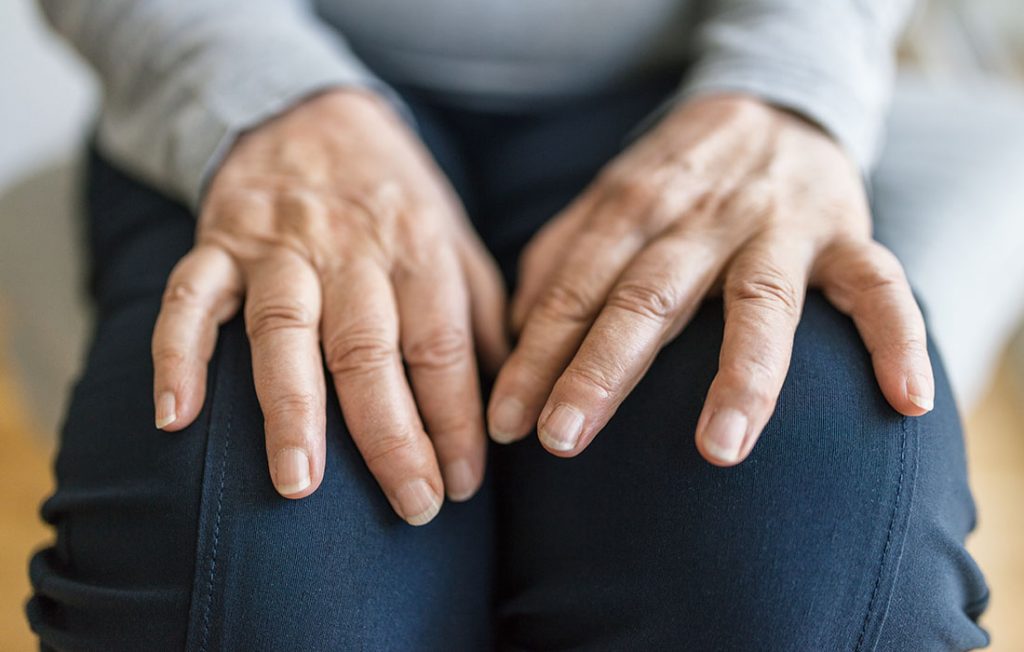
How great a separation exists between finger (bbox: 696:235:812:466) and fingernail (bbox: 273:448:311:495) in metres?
0.20

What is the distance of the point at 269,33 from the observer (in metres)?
0.61

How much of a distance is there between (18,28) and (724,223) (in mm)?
970

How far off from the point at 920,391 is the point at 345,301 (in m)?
0.32

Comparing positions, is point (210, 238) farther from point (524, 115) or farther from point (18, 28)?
point (18, 28)

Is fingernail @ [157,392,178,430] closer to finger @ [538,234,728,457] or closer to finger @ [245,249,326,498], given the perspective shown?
finger @ [245,249,326,498]

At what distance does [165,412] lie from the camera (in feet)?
1.44

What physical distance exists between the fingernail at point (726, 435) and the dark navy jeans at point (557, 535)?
0.02m

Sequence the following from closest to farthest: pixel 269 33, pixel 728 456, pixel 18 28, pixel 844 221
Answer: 1. pixel 728 456
2. pixel 844 221
3. pixel 269 33
4. pixel 18 28

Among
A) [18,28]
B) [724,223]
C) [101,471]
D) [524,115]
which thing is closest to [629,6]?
[524,115]

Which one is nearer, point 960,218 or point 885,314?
point 885,314

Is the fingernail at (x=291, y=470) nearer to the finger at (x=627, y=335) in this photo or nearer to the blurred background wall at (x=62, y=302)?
the finger at (x=627, y=335)

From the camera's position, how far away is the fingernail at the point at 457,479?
46cm

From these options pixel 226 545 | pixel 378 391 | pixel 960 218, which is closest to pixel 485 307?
pixel 378 391

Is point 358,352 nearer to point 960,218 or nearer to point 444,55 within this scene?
point 444,55
